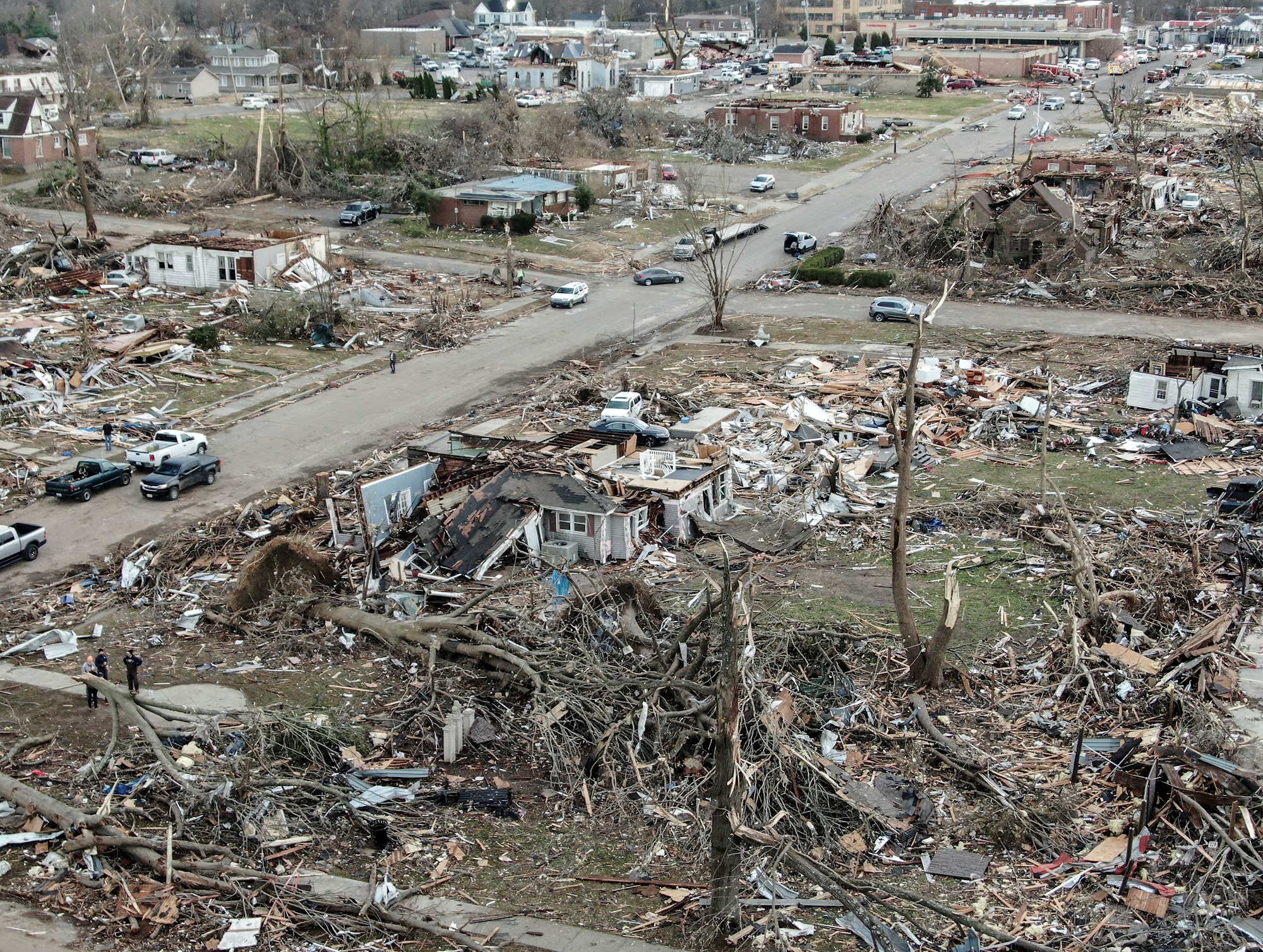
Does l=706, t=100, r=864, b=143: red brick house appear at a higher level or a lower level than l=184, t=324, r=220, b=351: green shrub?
higher

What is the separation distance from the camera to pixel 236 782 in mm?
16297

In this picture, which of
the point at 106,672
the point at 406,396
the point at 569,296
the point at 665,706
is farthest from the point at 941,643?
the point at 569,296

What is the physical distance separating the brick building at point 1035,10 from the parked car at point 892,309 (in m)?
114

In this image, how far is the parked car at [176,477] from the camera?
90.0 ft

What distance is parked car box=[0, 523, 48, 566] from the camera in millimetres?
24219

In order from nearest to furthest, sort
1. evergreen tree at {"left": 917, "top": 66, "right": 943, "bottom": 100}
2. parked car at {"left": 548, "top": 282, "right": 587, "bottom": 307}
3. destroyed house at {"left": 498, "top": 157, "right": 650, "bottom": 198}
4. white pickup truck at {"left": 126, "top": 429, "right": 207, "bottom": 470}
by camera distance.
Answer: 1. white pickup truck at {"left": 126, "top": 429, "right": 207, "bottom": 470}
2. parked car at {"left": 548, "top": 282, "right": 587, "bottom": 307}
3. destroyed house at {"left": 498, "top": 157, "right": 650, "bottom": 198}
4. evergreen tree at {"left": 917, "top": 66, "right": 943, "bottom": 100}

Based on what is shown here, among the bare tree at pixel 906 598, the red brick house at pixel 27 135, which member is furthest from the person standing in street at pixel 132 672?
the red brick house at pixel 27 135

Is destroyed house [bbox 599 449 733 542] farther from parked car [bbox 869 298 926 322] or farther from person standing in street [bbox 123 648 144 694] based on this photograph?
parked car [bbox 869 298 926 322]

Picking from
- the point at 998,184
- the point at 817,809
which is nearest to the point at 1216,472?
the point at 817,809

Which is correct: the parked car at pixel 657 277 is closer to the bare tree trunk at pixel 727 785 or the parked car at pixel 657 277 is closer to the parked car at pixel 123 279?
the parked car at pixel 123 279

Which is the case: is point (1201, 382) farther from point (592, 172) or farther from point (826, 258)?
point (592, 172)

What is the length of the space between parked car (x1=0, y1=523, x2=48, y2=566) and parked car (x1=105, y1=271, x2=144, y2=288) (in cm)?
2132

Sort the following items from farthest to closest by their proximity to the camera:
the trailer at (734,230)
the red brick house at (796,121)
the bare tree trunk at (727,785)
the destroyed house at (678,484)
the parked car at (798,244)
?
the red brick house at (796,121), the trailer at (734,230), the parked car at (798,244), the destroyed house at (678,484), the bare tree trunk at (727,785)

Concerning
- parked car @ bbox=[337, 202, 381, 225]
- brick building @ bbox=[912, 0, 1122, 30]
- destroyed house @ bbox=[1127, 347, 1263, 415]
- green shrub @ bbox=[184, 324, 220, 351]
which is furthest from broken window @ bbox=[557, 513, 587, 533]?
brick building @ bbox=[912, 0, 1122, 30]
